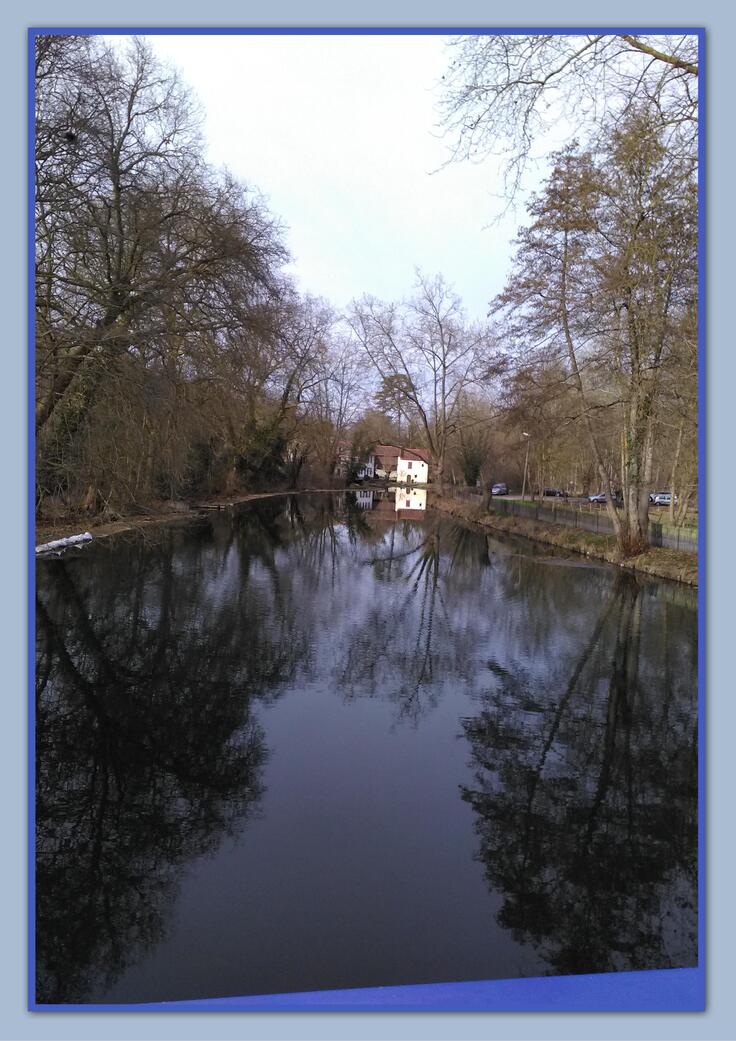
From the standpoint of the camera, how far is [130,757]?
20.2 ft

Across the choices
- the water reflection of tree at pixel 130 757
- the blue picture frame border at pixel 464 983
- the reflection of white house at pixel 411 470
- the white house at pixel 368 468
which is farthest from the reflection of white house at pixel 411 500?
the blue picture frame border at pixel 464 983

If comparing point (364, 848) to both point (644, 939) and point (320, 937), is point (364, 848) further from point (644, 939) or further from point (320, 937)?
point (644, 939)

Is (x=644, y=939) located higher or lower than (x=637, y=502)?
lower

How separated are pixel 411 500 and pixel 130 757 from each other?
A: 4443 centimetres

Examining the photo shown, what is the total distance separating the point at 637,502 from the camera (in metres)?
19.5

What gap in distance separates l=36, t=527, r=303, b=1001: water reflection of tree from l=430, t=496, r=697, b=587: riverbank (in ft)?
32.3

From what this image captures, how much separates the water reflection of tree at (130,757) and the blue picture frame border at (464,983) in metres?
0.83

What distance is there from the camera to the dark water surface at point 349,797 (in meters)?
3.91

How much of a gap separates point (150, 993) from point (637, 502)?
17928 millimetres

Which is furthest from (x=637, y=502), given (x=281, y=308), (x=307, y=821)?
(x=307, y=821)

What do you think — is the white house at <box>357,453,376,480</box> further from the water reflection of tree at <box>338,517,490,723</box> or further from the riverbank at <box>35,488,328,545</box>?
the water reflection of tree at <box>338,517,490,723</box>

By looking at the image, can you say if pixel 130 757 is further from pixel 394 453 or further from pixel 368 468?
pixel 368 468

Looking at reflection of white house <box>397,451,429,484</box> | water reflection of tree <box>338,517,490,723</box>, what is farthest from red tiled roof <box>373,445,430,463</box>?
water reflection of tree <box>338,517,490,723</box>

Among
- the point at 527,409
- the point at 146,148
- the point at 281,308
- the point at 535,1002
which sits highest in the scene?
the point at 146,148
